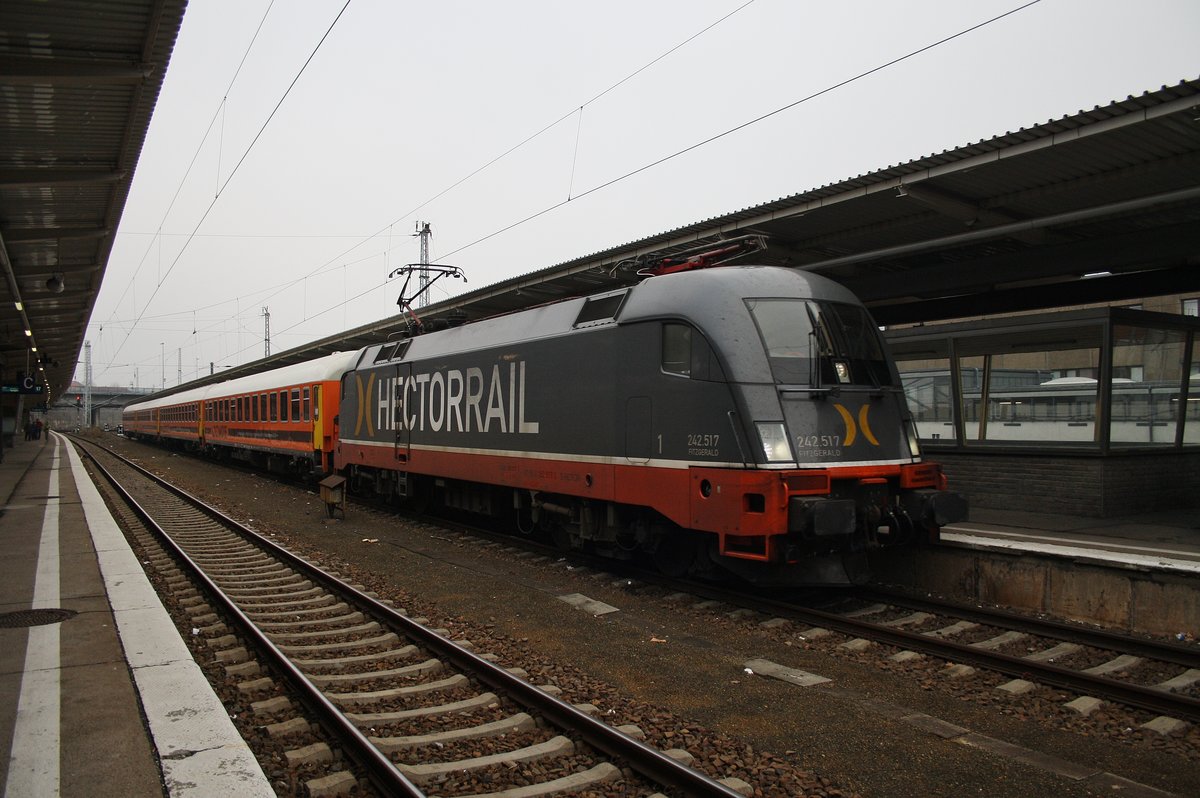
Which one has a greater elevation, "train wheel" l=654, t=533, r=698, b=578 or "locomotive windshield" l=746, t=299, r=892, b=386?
"locomotive windshield" l=746, t=299, r=892, b=386

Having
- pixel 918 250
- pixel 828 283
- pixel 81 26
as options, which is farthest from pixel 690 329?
pixel 81 26

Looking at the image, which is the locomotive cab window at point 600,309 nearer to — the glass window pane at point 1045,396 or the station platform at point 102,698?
the station platform at point 102,698

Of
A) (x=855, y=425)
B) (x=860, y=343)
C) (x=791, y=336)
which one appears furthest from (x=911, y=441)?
(x=791, y=336)

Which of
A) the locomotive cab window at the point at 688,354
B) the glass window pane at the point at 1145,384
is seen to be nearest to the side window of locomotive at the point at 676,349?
the locomotive cab window at the point at 688,354

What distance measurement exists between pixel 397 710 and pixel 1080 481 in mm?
9555

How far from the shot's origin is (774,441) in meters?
7.30

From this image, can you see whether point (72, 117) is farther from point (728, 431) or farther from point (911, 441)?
point (911, 441)

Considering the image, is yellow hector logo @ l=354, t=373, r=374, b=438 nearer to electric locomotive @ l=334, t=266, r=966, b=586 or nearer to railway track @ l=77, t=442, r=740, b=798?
electric locomotive @ l=334, t=266, r=966, b=586

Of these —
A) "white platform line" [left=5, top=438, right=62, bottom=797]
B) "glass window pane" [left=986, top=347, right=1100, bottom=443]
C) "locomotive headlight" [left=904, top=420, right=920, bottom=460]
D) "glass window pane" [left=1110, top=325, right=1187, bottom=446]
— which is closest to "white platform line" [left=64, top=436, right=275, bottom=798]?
"white platform line" [left=5, top=438, right=62, bottom=797]

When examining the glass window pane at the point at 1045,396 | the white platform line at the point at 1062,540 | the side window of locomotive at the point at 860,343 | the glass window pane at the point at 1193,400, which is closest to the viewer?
the white platform line at the point at 1062,540

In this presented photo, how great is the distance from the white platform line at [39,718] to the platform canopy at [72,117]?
515 cm

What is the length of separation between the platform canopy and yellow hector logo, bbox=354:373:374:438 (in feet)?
16.5

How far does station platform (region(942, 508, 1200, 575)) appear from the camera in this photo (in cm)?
738

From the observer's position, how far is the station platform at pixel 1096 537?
24.2 ft
